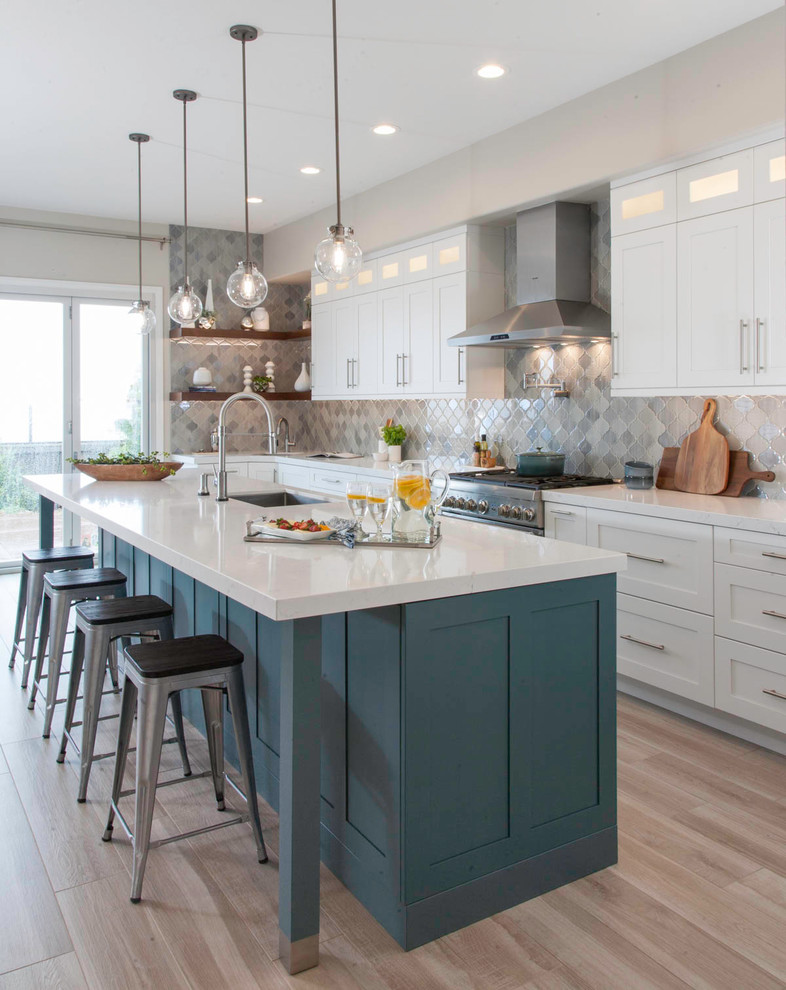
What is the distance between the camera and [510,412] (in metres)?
5.34

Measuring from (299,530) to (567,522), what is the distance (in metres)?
1.87

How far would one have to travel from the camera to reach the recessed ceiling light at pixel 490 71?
371 centimetres

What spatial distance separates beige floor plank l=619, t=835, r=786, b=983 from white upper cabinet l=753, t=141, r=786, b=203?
2570mm

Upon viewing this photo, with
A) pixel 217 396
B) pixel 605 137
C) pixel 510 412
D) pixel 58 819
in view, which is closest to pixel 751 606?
pixel 605 137

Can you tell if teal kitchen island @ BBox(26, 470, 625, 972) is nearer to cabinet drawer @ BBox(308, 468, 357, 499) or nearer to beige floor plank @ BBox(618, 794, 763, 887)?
beige floor plank @ BBox(618, 794, 763, 887)

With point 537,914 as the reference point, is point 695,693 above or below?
above

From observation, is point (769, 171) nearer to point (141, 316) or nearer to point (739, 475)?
point (739, 475)

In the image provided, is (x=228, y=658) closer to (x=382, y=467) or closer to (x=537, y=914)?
(x=537, y=914)

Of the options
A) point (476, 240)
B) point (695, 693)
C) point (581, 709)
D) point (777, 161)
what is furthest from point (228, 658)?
point (476, 240)

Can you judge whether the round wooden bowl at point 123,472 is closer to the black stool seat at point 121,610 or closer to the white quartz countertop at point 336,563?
the white quartz countertop at point 336,563

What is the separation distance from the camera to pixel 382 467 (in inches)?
232

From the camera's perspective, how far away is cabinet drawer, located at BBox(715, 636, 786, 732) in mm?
3088

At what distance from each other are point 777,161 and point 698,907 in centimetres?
279

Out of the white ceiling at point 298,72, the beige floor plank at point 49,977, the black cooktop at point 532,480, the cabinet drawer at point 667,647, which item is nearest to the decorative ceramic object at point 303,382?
the white ceiling at point 298,72
